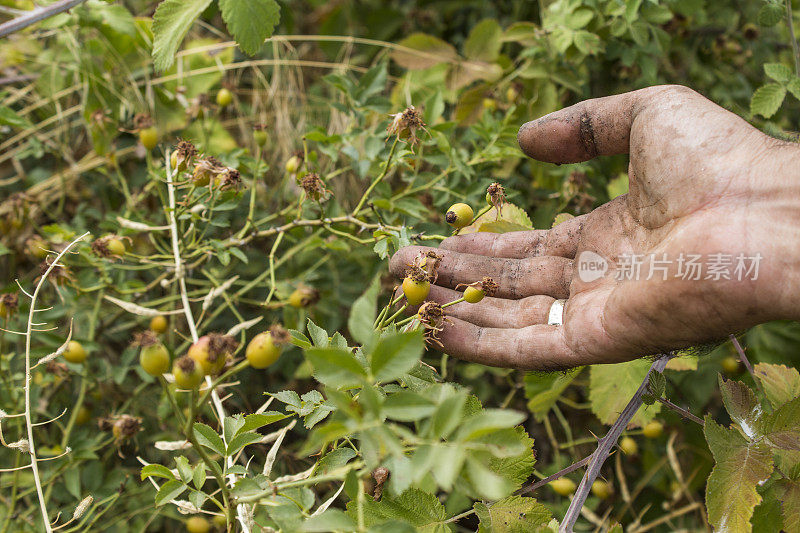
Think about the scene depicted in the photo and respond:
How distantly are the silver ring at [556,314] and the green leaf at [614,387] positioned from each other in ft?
1.10

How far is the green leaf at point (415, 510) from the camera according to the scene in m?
1.02

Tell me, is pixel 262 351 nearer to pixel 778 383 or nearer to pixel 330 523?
pixel 330 523

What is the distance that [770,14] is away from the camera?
5.08 feet

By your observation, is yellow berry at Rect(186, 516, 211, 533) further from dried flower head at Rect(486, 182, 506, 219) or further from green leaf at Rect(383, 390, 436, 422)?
dried flower head at Rect(486, 182, 506, 219)

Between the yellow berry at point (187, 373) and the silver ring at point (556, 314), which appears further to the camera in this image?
the silver ring at point (556, 314)

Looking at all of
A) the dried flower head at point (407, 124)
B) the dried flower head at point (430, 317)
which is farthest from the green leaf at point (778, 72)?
the dried flower head at point (430, 317)

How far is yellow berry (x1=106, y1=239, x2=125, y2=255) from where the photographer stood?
1418 mm

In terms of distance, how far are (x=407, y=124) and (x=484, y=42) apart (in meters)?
0.94

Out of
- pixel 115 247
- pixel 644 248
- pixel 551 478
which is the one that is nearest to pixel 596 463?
pixel 551 478

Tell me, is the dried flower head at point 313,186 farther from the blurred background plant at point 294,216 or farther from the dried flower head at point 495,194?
the dried flower head at point 495,194

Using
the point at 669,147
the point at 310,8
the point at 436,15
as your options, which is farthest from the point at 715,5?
the point at 310,8

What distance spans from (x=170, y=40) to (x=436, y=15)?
152 cm

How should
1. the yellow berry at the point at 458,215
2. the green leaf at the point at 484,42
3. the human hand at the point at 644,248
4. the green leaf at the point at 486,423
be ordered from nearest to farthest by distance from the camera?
the green leaf at the point at 486,423 → the human hand at the point at 644,248 → the yellow berry at the point at 458,215 → the green leaf at the point at 484,42

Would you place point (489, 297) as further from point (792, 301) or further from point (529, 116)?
point (529, 116)
